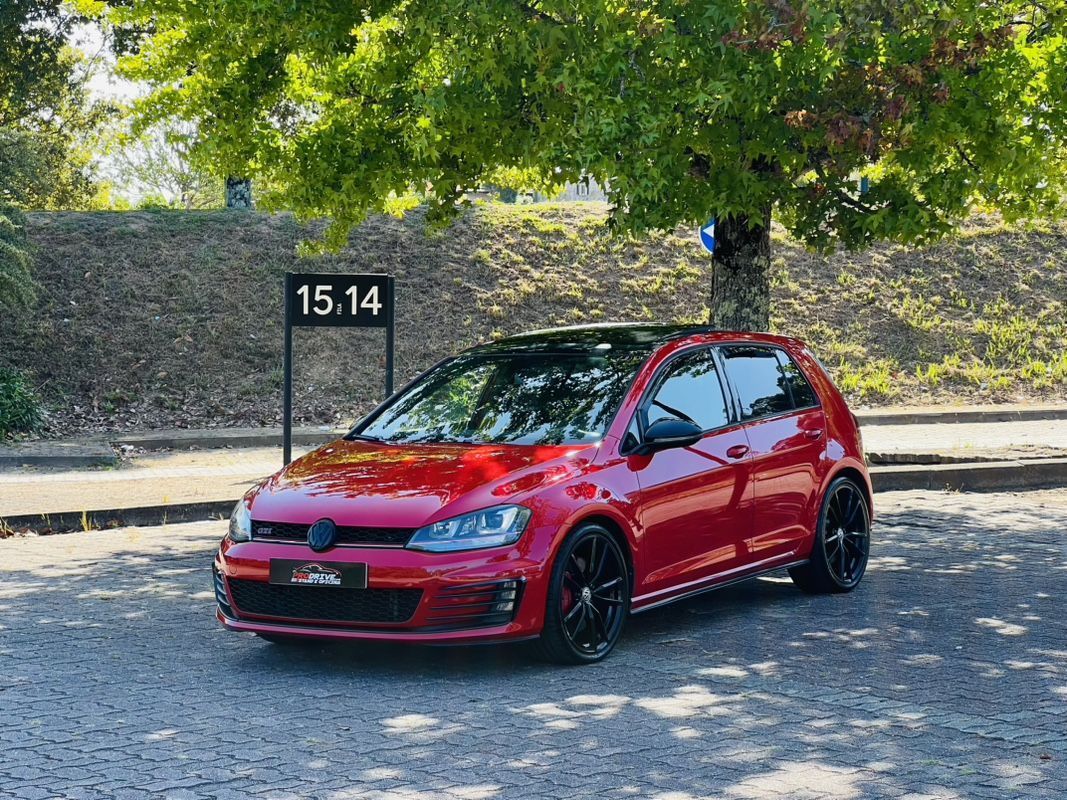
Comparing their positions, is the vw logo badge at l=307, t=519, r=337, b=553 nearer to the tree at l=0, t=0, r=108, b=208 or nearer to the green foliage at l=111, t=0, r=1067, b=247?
the green foliage at l=111, t=0, r=1067, b=247

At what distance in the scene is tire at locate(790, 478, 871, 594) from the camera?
920 centimetres

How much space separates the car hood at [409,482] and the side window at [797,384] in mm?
2136

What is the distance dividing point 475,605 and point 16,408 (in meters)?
14.4

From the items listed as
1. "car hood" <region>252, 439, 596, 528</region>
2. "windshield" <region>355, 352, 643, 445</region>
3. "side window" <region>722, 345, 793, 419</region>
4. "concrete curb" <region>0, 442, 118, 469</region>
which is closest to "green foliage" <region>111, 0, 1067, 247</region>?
"side window" <region>722, 345, 793, 419</region>

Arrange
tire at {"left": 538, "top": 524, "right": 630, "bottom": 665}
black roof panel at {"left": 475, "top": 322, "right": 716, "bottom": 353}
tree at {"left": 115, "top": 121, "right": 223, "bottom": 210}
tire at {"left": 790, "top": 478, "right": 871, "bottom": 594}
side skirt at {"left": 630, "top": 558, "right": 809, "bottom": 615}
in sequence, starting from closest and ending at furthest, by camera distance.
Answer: tire at {"left": 538, "top": 524, "right": 630, "bottom": 665} → side skirt at {"left": 630, "top": 558, "right": 809, "bottom": 615} → black roof panel at {"left": 475, "top": 322, "right": 716, "bottom": 353} → tire at {"left": 790, "top": 478, "right": 871, "bottom": 594} → tree at {"left": 115, "top": 121, "right": 223, "bottom": 210}

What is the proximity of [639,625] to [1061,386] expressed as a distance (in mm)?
19094

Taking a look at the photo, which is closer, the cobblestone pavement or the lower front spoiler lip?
the cobblestone pavement

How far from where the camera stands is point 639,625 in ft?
27.7

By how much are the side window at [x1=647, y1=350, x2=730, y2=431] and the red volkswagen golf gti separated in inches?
0.4

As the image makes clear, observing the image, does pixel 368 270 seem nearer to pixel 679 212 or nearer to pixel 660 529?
pixel 679 212

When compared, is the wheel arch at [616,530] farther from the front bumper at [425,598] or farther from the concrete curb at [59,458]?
the concrete curb at [59,458]

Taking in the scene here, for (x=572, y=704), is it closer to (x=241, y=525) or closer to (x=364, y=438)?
(x=241, y=525)

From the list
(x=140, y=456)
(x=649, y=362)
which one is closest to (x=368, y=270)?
(x=140, y=456)

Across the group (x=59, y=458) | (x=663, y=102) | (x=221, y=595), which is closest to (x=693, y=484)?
(x=221, y=595)
